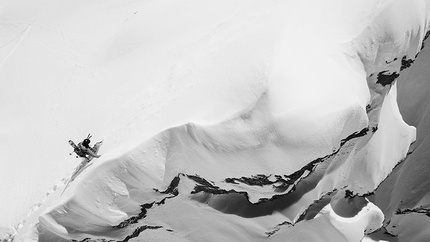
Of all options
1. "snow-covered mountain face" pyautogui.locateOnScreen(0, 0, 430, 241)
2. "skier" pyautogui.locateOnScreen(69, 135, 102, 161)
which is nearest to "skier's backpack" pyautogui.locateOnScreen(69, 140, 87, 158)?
"skier" pyautogui.locateOnScreen(69, 135, 102, 161)

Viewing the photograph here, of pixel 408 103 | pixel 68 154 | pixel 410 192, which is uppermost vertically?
pixel 68 154

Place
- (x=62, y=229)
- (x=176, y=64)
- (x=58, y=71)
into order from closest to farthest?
(x=62, y=229) < (x=176, y=64) < (x=58, y=71)


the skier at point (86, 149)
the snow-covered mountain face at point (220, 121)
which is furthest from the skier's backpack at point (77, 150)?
the snow-covered mountain face at point (220, 121)

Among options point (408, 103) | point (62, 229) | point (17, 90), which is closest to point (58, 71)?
point (17, 90)

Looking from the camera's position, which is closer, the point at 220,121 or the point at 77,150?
the point at 220,121

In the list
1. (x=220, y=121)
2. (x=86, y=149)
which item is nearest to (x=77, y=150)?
(x=86, y=149)

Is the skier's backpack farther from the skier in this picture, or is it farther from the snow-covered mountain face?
the snow-covered mountain face

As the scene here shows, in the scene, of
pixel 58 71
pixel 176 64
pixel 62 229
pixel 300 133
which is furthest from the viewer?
pixel 58 71

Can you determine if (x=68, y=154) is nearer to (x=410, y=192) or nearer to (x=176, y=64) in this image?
(x=176, y=64)

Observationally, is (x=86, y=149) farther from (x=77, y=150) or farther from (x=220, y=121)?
(x=220, y=121)
